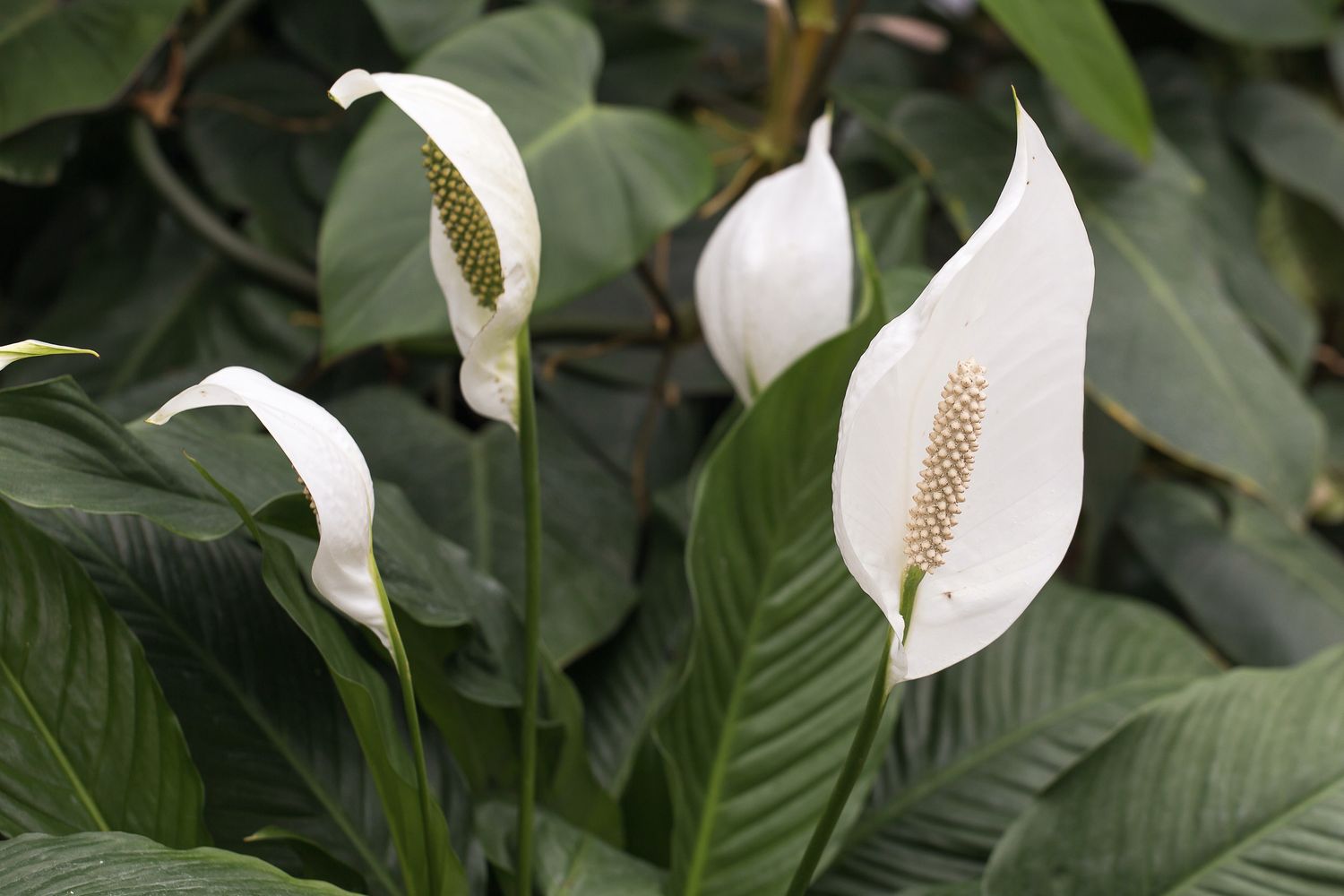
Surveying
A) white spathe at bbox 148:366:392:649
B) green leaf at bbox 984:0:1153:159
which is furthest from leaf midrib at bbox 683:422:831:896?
green leaf at bbox 984:0:1153:159

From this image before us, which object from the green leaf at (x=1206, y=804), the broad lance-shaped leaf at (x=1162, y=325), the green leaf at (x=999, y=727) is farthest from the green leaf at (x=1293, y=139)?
the green leaf at (x=1206, y=804)

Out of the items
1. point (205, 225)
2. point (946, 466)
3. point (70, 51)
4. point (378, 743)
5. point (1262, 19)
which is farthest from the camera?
point (1262, 19)

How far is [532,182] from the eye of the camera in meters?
0.67

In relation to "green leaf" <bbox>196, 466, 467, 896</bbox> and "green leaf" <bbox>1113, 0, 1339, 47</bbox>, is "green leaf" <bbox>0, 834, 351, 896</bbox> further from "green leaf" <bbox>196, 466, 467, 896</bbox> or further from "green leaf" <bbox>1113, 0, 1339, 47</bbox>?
"green leaf" <bbox>1113, 0, 1339, 47</bbox>

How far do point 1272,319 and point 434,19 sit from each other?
31.5 inches

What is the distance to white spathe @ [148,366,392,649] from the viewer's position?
0.30m

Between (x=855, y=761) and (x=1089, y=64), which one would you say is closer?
(x=855, y=761)

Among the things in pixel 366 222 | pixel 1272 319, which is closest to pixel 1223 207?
pixel 1272 319

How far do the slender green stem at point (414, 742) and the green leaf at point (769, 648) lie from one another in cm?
11

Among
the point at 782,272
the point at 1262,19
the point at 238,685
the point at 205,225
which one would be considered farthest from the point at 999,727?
the point at 1262,19

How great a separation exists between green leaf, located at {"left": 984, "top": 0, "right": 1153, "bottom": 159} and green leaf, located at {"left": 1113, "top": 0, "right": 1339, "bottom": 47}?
0.33 m

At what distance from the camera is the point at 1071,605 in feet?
2.31

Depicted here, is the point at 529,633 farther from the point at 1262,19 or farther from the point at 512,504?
the point at 1262,19

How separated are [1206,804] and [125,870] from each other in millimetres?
415
